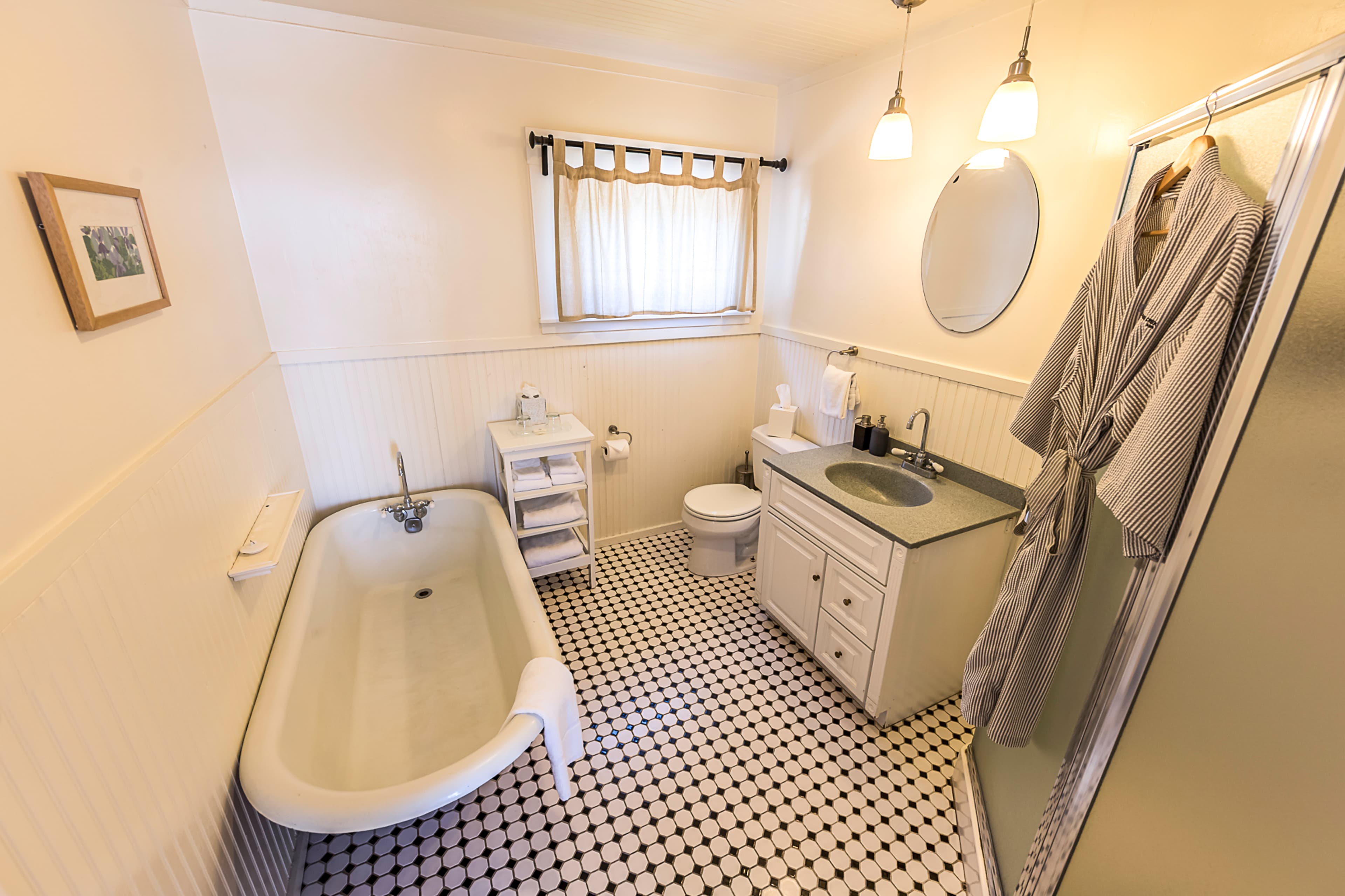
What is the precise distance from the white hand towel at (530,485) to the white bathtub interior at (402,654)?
250 millimetres

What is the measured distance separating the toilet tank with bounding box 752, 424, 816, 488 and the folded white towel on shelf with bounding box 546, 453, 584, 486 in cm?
92

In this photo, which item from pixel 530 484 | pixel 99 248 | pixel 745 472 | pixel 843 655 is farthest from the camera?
pixel 745 472

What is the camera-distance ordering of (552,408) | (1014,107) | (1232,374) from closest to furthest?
(1232,374), (1014,107), (552,408)

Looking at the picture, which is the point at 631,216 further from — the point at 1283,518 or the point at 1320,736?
the point at 1320,736

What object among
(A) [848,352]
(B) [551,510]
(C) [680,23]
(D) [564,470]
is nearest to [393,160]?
(C) [680,23]

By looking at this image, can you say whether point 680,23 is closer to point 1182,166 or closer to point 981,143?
point 981,143

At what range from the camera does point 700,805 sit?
169cm

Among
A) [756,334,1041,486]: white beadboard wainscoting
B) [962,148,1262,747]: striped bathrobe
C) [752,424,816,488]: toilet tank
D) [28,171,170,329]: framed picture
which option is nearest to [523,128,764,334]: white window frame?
[756,334,1041,486]: white beadboard wainscoting

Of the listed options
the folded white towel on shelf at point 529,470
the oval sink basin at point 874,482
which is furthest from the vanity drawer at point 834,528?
the folded white towel on shelf at point 529,470

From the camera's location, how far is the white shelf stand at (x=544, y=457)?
2.41 meters

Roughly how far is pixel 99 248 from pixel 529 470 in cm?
164

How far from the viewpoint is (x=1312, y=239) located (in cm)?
67

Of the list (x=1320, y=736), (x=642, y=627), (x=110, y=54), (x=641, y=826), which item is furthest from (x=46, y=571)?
(x=642, y=627)

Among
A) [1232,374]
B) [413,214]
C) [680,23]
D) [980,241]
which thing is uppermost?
[680,23]
